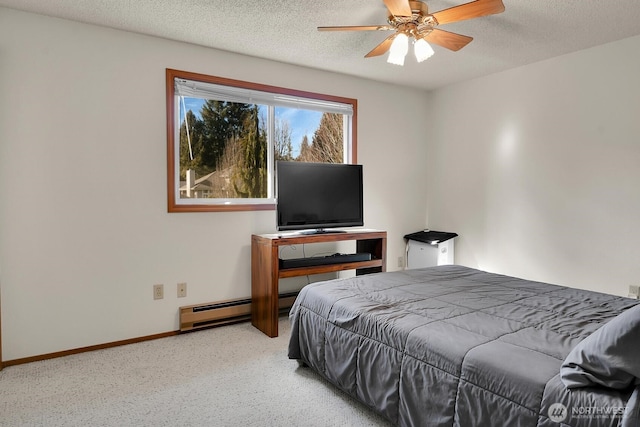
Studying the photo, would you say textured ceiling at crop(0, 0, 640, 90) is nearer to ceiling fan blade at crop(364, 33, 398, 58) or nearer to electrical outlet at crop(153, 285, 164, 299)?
ceiling fan blade at crop(364, 33, 398, 58)

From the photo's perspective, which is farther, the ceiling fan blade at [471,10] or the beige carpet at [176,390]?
the ceiling fan blade at [471,10]

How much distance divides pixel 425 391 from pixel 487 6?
202 centimetres

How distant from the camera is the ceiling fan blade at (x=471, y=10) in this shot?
219 centimetres

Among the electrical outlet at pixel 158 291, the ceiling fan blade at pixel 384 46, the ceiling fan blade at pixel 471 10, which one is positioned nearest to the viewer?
→ the ceiling fan blade at pixel 471 10

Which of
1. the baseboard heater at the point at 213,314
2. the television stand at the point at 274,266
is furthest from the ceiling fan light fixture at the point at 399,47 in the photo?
the baseboard heater at the point at 213,314

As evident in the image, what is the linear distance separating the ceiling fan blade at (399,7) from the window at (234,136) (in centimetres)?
168

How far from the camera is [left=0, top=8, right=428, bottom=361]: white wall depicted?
9.05 feet

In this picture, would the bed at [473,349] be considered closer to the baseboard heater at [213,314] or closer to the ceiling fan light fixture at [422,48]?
the baseboard heater at [213,314]

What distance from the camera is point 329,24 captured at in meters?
2.96

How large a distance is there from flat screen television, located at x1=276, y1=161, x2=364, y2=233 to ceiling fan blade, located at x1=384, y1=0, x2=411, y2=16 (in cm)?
Result: 158

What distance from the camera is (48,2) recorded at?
8.63 feet

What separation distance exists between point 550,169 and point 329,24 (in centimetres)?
246

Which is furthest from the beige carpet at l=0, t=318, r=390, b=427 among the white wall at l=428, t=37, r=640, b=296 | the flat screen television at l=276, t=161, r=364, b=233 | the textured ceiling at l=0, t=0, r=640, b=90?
the white wall at l=428, t=37, r=640, b=296

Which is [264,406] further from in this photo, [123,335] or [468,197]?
[468,197]
